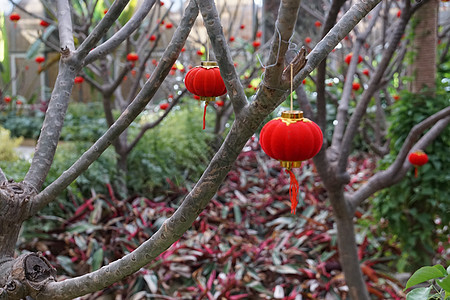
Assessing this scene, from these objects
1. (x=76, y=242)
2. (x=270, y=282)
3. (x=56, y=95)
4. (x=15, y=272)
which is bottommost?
(x=270, y=282)

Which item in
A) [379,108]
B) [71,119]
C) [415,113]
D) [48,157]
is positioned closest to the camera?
[48,157]

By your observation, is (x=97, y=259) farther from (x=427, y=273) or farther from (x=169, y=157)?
(x=427, y=273)

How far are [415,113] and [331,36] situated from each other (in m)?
1.82

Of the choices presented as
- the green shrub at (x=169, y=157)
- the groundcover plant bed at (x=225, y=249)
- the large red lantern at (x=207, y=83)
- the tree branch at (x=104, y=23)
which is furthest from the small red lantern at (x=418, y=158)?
the green shrub at (x=169, y=157)

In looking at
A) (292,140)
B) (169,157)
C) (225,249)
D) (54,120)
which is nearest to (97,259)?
(225,249)

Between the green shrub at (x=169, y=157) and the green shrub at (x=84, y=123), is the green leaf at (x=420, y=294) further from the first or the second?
the green shrub at (x=84, y=123)

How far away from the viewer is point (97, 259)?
9.29 ft

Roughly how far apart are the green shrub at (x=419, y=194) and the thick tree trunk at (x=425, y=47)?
0.33 ft

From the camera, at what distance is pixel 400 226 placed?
261cm

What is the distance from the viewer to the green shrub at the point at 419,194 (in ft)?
7.97

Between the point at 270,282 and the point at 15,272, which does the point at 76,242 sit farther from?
the point at 15,272

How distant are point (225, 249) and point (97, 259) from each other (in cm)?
87

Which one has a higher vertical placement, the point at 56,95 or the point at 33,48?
the point at 33,48

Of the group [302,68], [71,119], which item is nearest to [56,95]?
[302,68]
